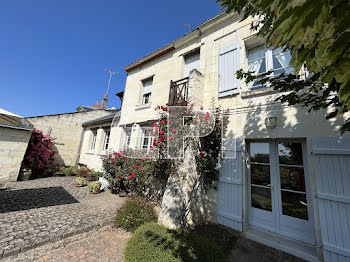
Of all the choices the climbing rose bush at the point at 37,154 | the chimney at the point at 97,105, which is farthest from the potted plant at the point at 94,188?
the chimney at the point at 97,105

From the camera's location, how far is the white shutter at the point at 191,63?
243 inches

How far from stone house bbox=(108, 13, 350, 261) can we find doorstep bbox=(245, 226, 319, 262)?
0.02m

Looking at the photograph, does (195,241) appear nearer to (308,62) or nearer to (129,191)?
(308,62)

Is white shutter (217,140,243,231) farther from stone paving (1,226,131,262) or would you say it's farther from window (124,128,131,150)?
window (124,128,131,150)

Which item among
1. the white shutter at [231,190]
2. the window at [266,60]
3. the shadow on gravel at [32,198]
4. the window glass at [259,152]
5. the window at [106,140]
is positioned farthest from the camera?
the window at [106,140]

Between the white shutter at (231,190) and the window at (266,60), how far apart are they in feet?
7.43

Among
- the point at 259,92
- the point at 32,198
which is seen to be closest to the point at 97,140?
the point at 32,198

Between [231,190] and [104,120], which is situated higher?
[104,120]

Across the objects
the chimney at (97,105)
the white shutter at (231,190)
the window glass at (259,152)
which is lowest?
the white shutter at (231,190)

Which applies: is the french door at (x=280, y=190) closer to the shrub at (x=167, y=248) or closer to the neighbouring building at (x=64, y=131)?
the shrub at (x=167, y=248)

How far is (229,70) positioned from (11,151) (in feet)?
35.7

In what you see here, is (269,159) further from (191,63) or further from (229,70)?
(191,63)

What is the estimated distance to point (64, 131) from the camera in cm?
1062

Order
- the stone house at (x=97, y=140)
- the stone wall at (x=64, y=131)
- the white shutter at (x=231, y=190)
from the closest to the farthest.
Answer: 1. the white shutter at (x=231, y=190)
2. the stone house at (x=97, y=140)
3. the stone wall at (x=64, y=131)
